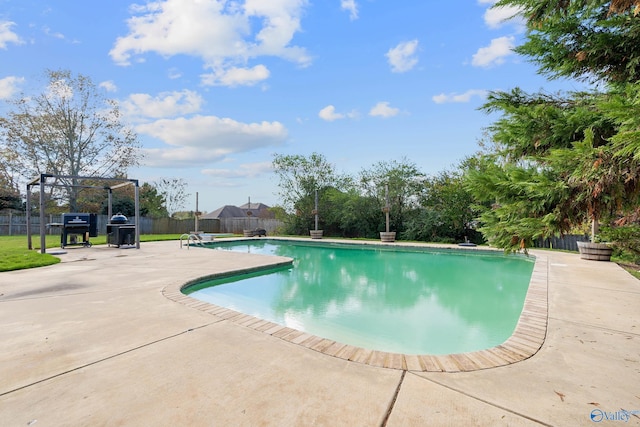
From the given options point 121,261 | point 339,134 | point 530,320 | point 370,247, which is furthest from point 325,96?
point 530,320

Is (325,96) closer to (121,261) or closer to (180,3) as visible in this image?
(180,3)

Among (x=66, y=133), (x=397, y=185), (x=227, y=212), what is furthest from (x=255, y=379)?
(x=227, y=212)

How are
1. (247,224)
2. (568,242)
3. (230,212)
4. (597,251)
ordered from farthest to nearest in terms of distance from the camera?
(230,212) → (247,224) → (568,242) → (597,251)

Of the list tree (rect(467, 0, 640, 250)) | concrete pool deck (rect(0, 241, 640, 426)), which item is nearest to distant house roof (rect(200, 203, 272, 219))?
concrete pool deck (rect(0, 241, 640, 426))

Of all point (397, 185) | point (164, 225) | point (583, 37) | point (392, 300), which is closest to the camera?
point (583, 37)

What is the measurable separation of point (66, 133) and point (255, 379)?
73.0ft

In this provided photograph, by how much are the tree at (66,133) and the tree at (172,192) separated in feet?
16.9

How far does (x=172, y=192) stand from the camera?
25141mm

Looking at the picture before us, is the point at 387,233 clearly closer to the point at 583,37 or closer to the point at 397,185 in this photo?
the point at 397,185

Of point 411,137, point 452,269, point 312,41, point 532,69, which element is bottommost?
point 452,269

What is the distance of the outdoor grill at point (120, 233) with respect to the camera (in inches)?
398

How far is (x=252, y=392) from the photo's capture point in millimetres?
1765

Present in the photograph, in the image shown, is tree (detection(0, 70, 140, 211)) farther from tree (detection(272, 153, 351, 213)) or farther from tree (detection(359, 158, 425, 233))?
tree (detection(359, 158, 425, 233))

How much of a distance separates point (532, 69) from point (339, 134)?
11689 millimetres
